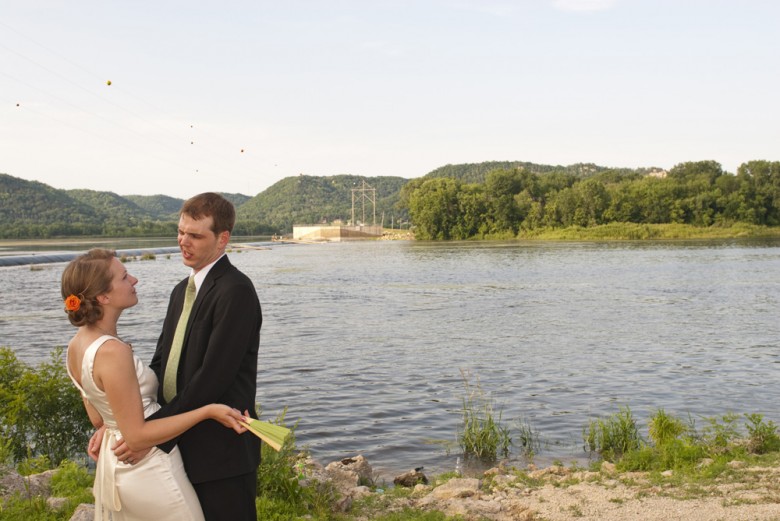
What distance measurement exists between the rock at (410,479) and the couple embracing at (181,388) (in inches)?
277

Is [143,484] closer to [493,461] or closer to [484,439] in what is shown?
[493,461]

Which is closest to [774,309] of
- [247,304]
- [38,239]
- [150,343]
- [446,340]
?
[446,340]

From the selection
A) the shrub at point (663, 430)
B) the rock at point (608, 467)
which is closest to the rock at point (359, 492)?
the rock at point (608, 467)

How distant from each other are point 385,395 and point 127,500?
1377 centimetres

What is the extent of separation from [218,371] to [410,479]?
764cm

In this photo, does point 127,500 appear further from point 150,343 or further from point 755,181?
point 755,181

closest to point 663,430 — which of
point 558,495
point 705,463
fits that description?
point 705,463

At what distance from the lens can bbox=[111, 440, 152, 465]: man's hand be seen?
3.54m

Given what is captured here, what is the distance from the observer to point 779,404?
15.4 m

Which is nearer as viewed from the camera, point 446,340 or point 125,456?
point 125,456

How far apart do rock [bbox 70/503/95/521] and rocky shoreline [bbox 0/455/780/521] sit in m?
0.01

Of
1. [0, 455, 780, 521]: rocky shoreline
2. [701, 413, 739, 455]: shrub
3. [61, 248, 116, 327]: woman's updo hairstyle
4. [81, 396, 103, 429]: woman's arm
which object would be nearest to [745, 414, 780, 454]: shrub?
[701, 413, 739, 455]: shrub

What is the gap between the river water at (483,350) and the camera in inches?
580

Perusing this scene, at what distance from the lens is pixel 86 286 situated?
11.8ft
